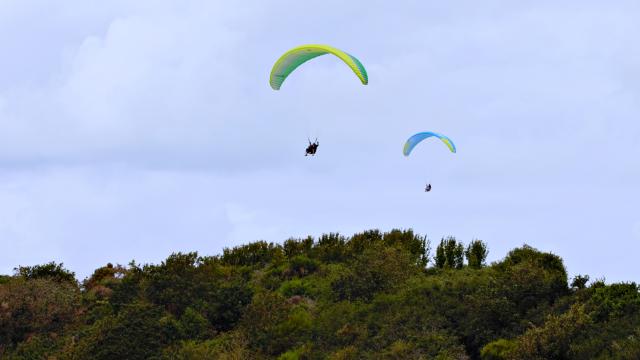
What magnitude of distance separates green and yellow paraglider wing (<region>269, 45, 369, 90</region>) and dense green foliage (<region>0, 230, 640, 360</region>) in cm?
988

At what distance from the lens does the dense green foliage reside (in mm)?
33188

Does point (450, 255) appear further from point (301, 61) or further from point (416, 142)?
point (301, 61)

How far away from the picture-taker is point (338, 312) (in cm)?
3894

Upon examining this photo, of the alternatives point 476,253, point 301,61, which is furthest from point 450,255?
point 301,61

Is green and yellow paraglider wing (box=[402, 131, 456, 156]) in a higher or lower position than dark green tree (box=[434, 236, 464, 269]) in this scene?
higher

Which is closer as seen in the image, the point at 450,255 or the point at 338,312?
the point at 338,312

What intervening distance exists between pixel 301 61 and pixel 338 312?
1111cm

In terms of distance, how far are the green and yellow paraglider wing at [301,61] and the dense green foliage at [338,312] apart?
9.88 m

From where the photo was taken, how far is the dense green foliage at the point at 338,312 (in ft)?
109

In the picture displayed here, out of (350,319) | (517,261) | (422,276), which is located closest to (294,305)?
(350,319)

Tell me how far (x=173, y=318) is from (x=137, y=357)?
3222 mm

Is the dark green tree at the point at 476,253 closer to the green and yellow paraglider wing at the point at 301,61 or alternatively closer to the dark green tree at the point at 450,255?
the dark green tree at the point at 450,255

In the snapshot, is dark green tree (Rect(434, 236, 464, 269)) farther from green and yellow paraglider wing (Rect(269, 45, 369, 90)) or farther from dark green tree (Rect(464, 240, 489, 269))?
green and yellow paraglider wing (Rect(269, 45, 369, 90))

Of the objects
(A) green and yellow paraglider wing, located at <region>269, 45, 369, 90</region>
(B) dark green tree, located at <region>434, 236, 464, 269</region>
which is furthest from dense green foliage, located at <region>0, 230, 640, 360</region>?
(A) green and yellow paraglider wing, located at <region>269, 45, 369, 90</region>
